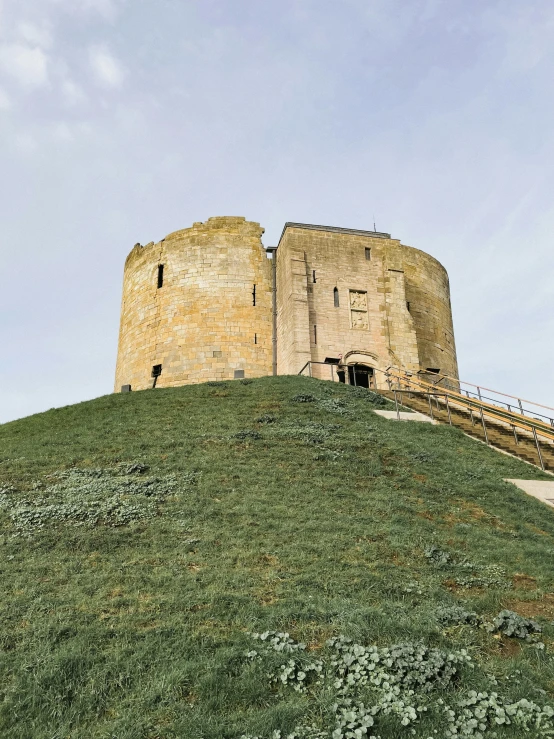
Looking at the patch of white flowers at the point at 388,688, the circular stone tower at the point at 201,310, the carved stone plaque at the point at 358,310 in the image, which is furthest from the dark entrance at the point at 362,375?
the patch of white flowers at the point at 388,688

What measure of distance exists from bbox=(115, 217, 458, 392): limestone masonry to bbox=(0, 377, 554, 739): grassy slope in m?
11.4

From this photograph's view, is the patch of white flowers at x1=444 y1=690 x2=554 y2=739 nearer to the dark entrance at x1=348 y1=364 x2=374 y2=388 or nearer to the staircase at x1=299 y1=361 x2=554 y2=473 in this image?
the staircase at x1=299 y1=361 x2=554 y2=473

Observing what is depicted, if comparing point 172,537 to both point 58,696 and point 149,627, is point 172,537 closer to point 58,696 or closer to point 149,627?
point 149,627

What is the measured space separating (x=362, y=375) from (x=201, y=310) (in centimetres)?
810

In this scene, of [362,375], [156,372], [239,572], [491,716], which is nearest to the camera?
[491,716]

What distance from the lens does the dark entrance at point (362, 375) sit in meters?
25.9

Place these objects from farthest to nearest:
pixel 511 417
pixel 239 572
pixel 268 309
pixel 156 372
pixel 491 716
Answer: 1. pixel 268 309
2. pixel 156 372
3. pixel 511 417
4. pixel 239 572
5. pixel 491 716

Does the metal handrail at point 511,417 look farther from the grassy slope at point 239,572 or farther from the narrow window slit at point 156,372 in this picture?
the narrow window slit at point 156,372

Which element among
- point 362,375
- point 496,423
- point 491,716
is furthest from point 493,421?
A: point 491,716

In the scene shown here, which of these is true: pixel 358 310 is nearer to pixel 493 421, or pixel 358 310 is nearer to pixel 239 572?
pixel 493 421

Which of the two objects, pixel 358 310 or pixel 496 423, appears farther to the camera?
pixel 358 310

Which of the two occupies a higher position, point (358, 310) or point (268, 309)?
point (268, 309)

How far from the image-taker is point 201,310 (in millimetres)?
27438

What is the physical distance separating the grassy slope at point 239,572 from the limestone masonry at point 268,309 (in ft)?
37.5
